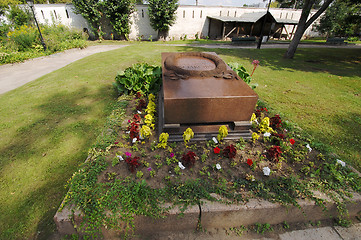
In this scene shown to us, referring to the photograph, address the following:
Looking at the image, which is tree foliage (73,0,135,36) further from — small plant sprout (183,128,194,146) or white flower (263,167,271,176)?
white flower (263,167,271,176)

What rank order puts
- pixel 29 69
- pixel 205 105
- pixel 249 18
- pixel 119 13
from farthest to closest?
pixel 249 18 → pixel 119 13 → pixel 29 69 → pixel 205 105

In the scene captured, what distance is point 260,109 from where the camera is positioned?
14.4 ft

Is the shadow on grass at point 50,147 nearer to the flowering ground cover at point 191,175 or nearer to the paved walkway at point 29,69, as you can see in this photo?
the flowering ground cover at point 191,175

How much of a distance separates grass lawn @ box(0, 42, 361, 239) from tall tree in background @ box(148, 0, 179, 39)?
14.0 metres

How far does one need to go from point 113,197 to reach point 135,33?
75.3 feet

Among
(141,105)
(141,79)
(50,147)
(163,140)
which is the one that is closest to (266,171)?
(163,140)

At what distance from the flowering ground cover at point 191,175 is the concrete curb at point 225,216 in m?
0.09

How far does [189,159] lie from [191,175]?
9.4 inches

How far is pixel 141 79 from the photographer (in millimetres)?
4973

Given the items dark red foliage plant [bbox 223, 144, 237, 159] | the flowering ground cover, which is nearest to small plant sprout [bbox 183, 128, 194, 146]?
the flowering ground cover

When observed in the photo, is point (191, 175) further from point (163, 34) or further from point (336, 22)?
point (336, 22)

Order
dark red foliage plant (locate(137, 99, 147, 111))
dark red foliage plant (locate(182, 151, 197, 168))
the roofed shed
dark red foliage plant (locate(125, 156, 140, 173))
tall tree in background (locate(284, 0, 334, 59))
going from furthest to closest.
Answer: the roofed shed → tall tree in background (locate(284, 0, 334, 59)) → dark red foliage plant (locate(137, 99, 147, 111)) → dark red foliage plant (locate(182, 151, 197, 168)) → dark red foliage plant (locate(125, 156, 140, 173))

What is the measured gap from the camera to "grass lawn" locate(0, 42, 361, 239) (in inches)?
101

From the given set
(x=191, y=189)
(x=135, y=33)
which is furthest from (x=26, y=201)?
(x=135, y=33)
